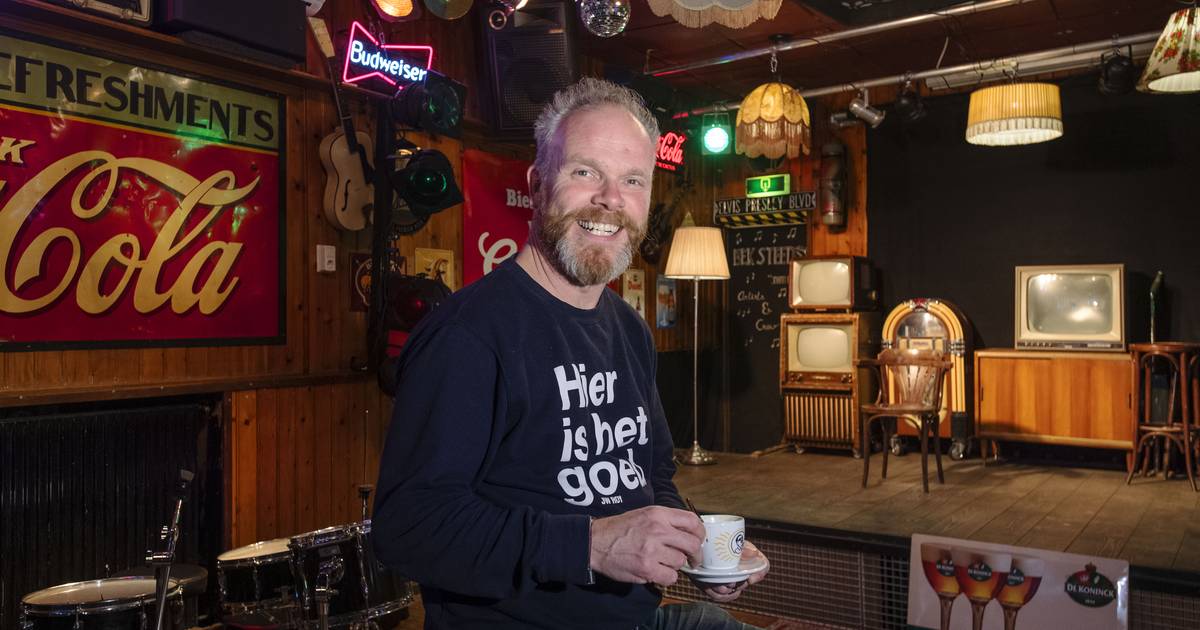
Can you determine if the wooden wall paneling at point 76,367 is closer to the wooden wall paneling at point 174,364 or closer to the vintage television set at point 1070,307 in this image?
the wooden wall paneling at point 174,364

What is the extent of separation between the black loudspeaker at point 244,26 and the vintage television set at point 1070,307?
530 centimetres

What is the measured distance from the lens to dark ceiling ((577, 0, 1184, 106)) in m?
5.71

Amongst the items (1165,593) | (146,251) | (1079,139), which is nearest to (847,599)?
(1165,593)

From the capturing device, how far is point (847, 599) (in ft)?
13.7

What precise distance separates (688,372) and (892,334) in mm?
1783

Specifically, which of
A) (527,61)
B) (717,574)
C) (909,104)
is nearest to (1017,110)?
(909,104)

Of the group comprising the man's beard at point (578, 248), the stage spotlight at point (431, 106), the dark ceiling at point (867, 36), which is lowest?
the man's beard at point (578, 248)

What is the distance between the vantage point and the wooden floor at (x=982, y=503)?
424cm

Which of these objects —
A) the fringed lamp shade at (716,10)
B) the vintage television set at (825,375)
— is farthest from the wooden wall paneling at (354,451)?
the vintage television set at (825,375)

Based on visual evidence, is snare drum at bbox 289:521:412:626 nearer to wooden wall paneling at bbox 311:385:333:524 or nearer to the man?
wooden wall paneling at bbox 311:385:333:524

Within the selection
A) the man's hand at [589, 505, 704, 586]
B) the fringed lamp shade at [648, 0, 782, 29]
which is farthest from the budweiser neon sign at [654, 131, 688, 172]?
the man's hand at [589, 505, 704, 586]

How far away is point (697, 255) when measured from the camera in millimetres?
6812

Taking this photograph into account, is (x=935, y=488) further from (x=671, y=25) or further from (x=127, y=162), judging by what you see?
(x=127, y=162)

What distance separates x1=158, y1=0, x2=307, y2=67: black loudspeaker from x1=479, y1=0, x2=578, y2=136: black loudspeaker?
1.33 m
